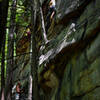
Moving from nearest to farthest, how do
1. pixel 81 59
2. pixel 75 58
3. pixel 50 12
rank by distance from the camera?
Result: 1. pixel 81 59
2. pixel 75 58
3. pixel 50 12

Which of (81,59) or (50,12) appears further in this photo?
(50,12)

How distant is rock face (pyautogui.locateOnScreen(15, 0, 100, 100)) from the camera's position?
5.22 meters

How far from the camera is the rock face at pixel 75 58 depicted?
205 inches

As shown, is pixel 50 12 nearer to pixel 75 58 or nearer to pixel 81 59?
pixel 75 58

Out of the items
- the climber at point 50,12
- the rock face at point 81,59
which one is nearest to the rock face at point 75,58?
the rock face at point 81,59

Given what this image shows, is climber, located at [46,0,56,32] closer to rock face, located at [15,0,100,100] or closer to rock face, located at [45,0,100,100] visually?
rock face, located at [15,0,100,100]

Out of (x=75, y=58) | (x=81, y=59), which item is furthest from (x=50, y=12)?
(x=81, y=59)

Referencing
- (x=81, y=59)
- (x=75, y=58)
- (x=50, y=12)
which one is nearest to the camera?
(x=81, y=59)

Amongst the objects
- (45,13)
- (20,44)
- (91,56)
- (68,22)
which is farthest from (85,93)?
(20,44)

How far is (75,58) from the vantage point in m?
6.16

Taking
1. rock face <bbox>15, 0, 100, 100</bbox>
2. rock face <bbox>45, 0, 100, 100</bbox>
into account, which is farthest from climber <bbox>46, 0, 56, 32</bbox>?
rock face <bbox>45, 0, 100, 100</bbox>

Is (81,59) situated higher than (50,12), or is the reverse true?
(50,12)

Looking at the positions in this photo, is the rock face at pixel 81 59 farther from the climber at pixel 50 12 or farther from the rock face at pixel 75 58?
the climber at pixel 50 12

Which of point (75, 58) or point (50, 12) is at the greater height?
point (50, 12)
